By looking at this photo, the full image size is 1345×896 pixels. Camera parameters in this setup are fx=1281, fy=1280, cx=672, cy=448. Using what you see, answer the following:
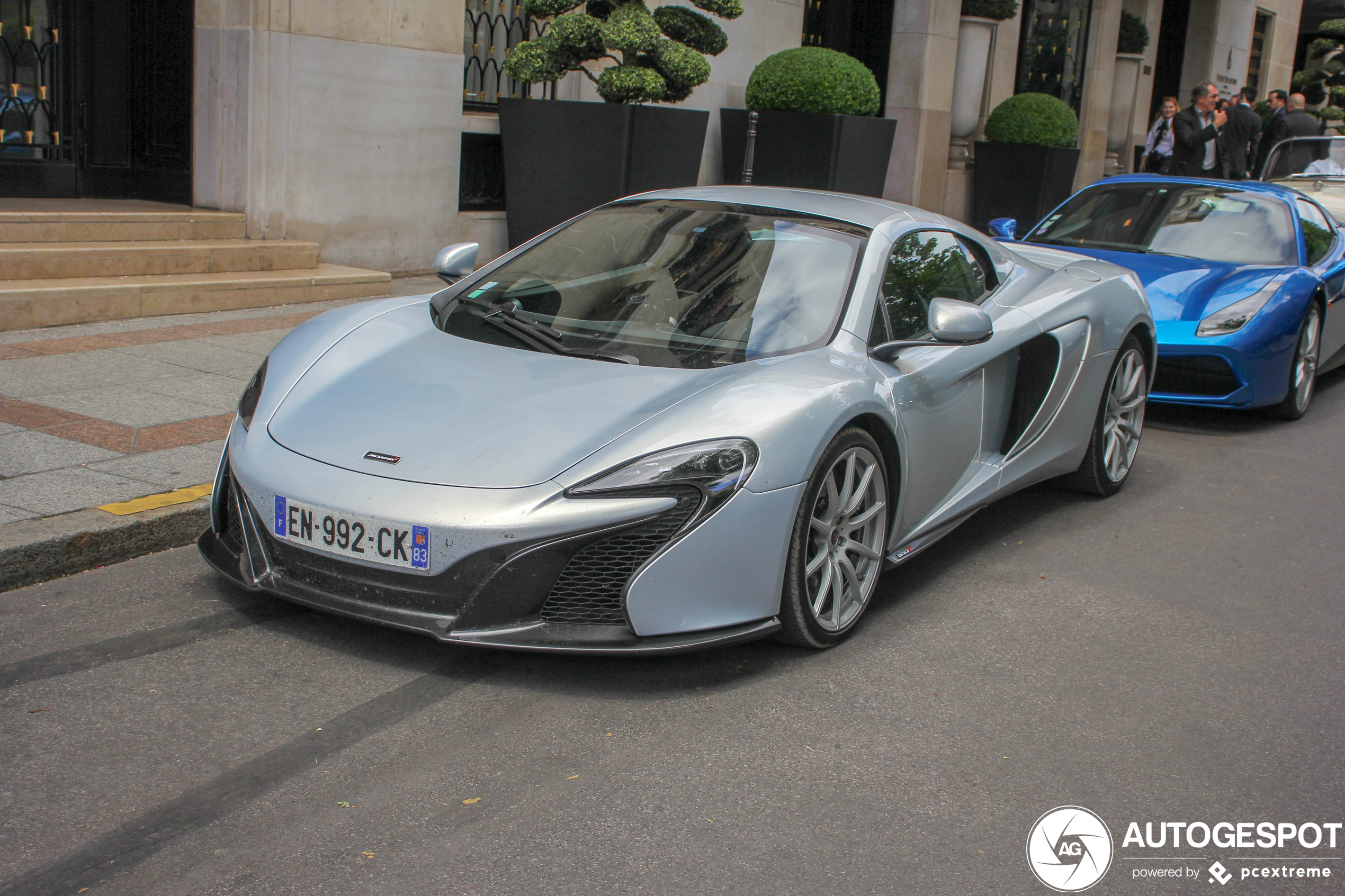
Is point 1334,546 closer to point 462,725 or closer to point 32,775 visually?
point 462,725

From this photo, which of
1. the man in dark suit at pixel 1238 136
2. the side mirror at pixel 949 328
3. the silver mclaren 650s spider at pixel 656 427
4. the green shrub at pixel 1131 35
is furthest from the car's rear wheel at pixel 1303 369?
the green shrub at pixel 1131 35

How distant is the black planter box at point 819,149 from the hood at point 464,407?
365 inches

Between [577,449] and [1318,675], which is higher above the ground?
[577,449]

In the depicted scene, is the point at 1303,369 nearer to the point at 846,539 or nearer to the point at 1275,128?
the point at 846,539

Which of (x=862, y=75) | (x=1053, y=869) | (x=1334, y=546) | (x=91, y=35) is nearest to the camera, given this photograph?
(x=1053, y=869)

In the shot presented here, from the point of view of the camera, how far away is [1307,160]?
1257cm

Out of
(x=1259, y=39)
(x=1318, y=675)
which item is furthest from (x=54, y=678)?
(x=1259, y=39)

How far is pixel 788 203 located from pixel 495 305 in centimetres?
116

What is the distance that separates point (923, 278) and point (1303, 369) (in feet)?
14.4

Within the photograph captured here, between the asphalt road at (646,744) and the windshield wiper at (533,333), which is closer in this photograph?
the asphalt road at (646,744)

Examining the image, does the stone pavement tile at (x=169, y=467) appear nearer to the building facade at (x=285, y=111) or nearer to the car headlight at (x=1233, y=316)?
the building facade at (x=285, y=111)

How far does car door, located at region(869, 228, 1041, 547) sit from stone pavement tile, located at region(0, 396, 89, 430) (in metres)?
3.57

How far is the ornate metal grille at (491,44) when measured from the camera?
11.7 metres

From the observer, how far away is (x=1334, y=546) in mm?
5352
